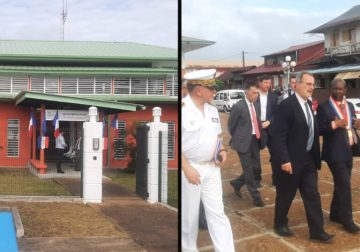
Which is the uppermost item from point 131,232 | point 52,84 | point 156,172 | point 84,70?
point 84,70

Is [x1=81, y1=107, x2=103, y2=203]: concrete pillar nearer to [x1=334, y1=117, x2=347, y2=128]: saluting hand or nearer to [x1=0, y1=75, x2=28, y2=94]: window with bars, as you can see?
[x1=0, y1=75, x2=28, y2=94]: window with bars

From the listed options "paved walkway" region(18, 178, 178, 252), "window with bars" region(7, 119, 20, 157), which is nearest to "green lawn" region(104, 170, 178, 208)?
"paved walkway" region(18, 178, 178, 252)

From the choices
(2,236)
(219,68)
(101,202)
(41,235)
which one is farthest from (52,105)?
(219,68)

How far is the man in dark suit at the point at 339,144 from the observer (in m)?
1.77

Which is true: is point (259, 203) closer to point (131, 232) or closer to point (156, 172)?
point (131, 232)

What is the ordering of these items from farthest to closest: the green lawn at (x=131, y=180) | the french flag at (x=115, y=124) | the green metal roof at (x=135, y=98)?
the french flag at (x=115, y=124)
the green metal roof at (x=135, y=98)
the green lawn at (x=131, y=180)

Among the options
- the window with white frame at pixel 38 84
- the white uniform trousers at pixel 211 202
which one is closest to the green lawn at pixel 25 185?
the window with white frame at pixel 38 84

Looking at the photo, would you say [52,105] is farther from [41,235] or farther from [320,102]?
[320,102]

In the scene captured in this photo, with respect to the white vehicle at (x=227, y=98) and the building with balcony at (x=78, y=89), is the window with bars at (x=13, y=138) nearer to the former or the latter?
the building with balcony at (x=78, y=89)

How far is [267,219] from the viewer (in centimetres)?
187

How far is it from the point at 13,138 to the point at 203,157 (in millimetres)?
10013

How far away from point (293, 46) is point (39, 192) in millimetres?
6514

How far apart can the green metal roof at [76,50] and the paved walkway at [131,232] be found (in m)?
4.69

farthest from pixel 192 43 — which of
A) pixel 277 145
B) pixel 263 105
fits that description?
pixel 277 145
